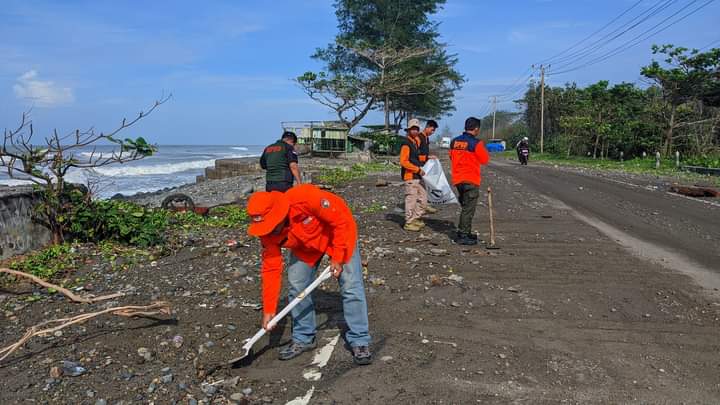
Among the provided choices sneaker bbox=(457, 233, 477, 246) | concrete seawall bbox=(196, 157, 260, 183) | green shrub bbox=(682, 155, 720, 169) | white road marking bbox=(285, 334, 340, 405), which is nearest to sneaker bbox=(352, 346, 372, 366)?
white road marking bbox=(285, 334, 340, 405)

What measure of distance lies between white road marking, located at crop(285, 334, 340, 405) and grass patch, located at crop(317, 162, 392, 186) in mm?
11271

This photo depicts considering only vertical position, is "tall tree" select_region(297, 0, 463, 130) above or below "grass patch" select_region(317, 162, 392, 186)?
above

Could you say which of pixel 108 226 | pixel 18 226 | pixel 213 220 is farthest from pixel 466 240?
pixel 18 226

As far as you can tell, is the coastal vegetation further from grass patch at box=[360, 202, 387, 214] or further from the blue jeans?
the blue jeans

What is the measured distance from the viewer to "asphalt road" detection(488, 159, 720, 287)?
7.27 m

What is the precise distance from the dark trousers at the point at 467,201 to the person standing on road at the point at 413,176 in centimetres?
85

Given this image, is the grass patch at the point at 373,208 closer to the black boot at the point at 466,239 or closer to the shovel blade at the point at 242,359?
the black boot at the point at 466,239

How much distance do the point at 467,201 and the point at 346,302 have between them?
3856mm

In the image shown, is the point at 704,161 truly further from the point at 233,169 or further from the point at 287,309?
the point at 287,309

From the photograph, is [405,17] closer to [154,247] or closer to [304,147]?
[304,147]

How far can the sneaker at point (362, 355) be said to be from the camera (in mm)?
3775

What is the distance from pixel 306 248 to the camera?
12.6 ft

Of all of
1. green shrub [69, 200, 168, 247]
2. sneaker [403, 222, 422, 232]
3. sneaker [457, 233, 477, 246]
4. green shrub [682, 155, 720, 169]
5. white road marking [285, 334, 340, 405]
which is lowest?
white road marking [285, 334, 340, 405]

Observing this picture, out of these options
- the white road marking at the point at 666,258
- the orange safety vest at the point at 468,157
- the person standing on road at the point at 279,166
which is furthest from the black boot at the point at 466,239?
the person standing on road at the point at 279,166
